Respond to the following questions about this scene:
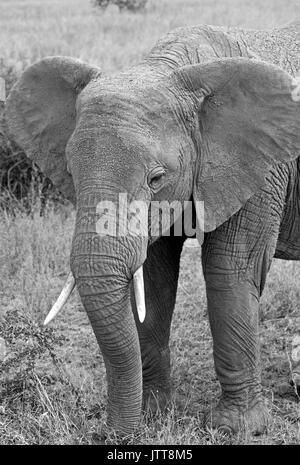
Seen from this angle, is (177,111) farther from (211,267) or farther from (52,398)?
(52,398)

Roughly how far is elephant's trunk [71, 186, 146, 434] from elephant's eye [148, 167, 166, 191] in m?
0.24

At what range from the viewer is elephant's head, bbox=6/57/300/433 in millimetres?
3398

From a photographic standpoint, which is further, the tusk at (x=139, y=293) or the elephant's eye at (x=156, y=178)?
the elephant's eye at (x=156, y=178)

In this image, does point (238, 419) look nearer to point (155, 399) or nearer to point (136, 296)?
point (155, 399)

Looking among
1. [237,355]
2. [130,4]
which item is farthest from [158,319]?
[130,4]

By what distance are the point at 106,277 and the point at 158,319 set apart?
1477 mm

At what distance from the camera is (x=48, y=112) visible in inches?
166

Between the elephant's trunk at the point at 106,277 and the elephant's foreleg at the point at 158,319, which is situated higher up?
the elephant's trunk at the point at 106,277

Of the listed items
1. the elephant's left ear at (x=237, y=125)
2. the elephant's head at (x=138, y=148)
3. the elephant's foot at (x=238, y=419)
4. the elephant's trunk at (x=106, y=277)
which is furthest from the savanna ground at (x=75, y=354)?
the elephant's left ear at (x=237, y=125)

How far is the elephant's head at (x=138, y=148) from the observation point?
340cm

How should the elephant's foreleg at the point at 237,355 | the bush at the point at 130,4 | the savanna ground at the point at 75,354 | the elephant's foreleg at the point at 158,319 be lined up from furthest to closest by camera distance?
the bush at the point at 130,4, the elephant's foreleg at the point at 158,319, the savanna ground at the point at 75,354, the elephant's foreleg at the point at 237,355

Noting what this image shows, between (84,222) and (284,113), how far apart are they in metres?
1.08

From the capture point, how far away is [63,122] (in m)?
4.15

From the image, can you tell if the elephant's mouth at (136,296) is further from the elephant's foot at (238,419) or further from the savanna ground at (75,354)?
the elephant's foot at (238,419)
